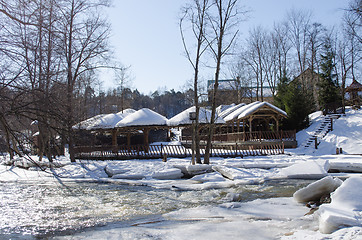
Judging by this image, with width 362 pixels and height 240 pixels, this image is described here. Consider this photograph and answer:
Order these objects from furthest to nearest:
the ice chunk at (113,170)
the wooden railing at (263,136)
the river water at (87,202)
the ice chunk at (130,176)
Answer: the wooden railing at (263,136) → the ice chunk at (113,170) → the ice chunk at (130,176) → the river water at (87,202)

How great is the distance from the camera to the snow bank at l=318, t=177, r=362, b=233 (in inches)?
188

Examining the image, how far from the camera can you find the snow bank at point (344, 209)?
15.6ft

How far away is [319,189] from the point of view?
26.1 ft

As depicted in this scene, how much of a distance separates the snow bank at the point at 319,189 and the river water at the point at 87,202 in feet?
6.08

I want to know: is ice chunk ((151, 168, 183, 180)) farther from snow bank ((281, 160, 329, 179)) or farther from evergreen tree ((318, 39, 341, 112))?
evergreen tree ((318, 39, 341, 112))

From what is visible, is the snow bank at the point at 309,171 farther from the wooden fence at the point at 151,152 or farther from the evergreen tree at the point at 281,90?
the evergreen tree at the point at 281,90

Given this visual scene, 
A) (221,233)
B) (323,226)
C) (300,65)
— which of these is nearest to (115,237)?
(221,233)

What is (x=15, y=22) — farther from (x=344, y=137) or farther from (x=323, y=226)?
(x=344, y=137)

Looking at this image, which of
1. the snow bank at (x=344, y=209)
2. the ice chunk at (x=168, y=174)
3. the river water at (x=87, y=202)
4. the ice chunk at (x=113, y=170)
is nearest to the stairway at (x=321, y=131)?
the river water at (x=87, y=202)

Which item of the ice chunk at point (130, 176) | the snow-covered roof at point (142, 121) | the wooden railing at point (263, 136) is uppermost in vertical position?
the snow-covered roof at point (142, 121)

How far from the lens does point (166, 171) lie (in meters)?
15.1

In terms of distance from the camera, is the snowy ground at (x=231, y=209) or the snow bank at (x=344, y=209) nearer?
the snow bank at (x=344, y=209)

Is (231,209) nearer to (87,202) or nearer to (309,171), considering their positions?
(87,202)

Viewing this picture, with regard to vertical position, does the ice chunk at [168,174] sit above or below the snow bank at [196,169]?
below
